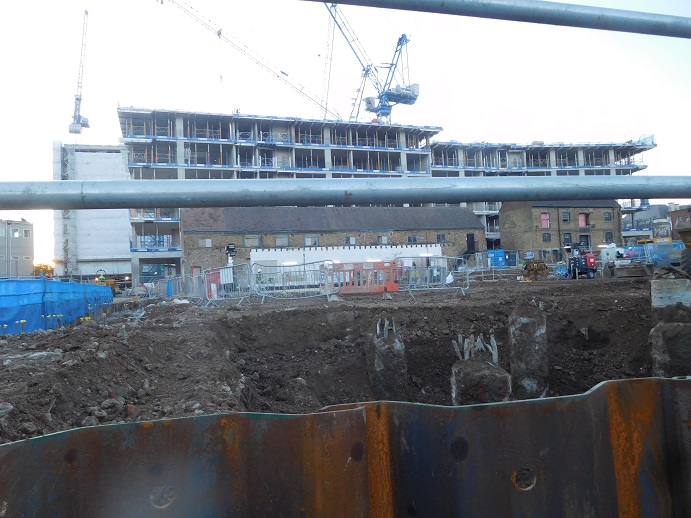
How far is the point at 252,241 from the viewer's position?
49750mm

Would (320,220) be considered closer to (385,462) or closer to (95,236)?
(95,236)

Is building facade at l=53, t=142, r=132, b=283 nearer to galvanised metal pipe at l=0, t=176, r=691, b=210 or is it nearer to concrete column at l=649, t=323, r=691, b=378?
concrete column at l=649, t=323, r=691, b=378

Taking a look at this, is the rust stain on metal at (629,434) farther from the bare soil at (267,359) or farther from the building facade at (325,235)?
the building facade at (325,235)

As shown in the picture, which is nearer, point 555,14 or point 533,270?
point 555,14

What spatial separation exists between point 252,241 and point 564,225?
37.8m

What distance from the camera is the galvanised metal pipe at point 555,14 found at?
64.8 inches

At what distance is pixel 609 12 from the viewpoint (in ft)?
5.87

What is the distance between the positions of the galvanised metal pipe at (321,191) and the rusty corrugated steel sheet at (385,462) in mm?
661

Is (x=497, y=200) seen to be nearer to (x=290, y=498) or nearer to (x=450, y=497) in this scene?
(x=450, y=497)

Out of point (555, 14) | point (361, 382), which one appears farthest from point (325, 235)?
point (555, 14)

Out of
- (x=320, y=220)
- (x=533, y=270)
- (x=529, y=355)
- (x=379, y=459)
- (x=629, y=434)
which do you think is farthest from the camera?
(x=320, y=220)

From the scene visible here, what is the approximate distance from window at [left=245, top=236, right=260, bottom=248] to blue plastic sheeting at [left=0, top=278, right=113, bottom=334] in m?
27.1

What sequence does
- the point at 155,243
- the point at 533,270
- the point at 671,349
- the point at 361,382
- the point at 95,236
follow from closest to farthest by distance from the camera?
the point at 671,349 → the point at 361,382 → the point at 533,270 → the point at 155,243 → the point at 95,236

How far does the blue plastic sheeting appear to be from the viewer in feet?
47.5
